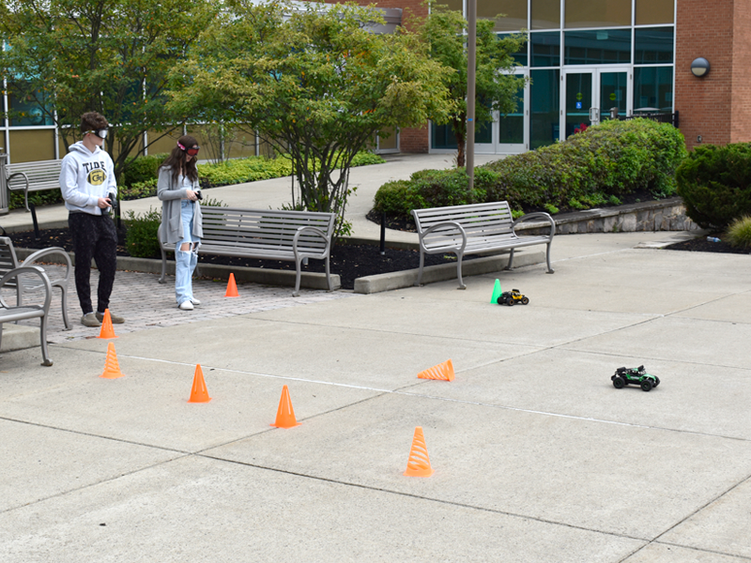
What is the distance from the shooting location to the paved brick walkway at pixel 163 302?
28.9 feet

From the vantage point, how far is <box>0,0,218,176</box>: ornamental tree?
42.9 ft

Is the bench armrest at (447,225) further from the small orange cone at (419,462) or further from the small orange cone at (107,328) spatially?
the small orange cone at (419,462)

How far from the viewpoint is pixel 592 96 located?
2745 cm

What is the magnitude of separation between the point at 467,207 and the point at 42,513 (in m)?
8.35

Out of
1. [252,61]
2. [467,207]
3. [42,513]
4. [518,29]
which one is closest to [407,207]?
[467,207]

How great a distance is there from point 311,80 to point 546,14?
718 inches

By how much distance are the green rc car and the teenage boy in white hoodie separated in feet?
15.8

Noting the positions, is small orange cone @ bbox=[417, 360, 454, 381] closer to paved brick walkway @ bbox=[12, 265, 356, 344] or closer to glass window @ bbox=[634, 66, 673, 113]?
paved brick walkway @ bbox=[12, 265, 356, 344]

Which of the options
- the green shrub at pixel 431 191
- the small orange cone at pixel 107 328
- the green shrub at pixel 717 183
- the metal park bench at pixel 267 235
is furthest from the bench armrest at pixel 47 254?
the green shrub at pixel 717 183

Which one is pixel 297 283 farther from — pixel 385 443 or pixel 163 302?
pixel 385 443

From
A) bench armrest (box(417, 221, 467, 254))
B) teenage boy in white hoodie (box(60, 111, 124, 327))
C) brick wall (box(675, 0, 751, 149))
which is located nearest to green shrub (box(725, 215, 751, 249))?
bench armrest (box(417, 221, 467, 254))

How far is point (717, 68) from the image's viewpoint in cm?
2497

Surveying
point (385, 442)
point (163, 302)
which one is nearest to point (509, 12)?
point (163, 302)

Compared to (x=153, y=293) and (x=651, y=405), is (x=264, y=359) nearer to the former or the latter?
(x=651, y=405)
